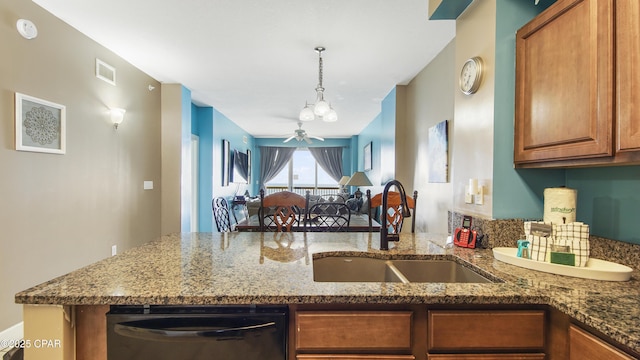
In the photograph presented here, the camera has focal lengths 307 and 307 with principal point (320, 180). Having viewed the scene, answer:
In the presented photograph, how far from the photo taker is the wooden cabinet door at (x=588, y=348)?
741 millimetres

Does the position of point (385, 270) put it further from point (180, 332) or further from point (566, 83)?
point (566, 83)

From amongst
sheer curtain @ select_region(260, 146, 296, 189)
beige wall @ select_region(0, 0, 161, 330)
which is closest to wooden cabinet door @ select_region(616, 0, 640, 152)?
beige wall @ select_region(0, 0, 161, 330)

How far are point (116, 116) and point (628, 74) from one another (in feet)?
12.9

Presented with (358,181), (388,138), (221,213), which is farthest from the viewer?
(358,181)

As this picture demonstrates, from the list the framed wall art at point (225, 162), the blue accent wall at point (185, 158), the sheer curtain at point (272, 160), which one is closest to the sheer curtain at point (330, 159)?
the sheer curtain at point (272, 160)

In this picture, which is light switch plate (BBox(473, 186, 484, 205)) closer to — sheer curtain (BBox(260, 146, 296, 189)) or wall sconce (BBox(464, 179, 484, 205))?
wall sconce (BBox(464, 179, 484, 205))

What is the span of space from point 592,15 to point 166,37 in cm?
305

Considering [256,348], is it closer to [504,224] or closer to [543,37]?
[504,224]

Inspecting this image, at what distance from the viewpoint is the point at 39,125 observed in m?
2.39

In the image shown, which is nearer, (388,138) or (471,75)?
(471,75)

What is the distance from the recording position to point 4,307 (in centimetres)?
213

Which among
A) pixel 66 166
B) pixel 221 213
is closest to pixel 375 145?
pixel 221 213

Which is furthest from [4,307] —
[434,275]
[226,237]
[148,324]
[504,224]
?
[504,224]

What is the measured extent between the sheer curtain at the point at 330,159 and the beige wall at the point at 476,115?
314 inches
